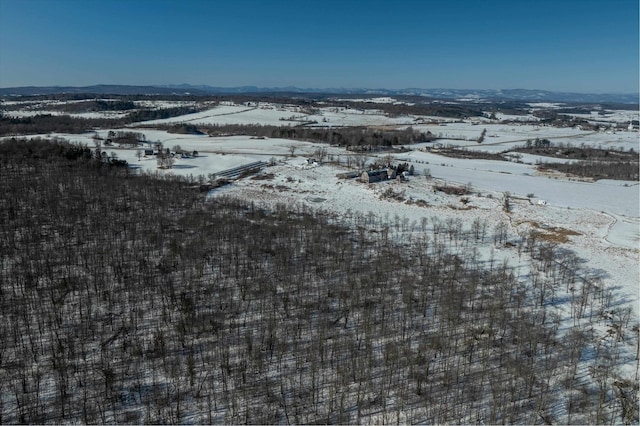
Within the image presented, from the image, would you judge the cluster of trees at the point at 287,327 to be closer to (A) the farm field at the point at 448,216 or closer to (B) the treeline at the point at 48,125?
(A) the farm field at the point at 448,216

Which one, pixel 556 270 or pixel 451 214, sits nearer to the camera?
pixel 556 270

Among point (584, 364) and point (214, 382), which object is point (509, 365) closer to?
point (584, 364)

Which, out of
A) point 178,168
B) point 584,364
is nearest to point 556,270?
point 584,364

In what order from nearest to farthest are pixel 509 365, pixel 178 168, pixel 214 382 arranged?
pixel 214 382, pixel 509 365, pixel 178 168

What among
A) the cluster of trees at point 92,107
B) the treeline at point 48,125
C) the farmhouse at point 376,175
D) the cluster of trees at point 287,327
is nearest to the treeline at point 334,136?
the treeline at point 48,125

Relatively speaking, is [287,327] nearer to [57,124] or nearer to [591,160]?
[591,160]

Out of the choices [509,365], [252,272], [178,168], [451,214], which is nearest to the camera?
[509,365]

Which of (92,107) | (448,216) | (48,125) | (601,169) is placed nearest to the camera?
(448,216)

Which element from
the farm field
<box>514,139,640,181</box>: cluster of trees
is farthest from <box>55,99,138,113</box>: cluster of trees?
<box>514,139,640,181</box>: cluster of trees

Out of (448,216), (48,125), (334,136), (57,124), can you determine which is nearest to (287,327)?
(448,216)
